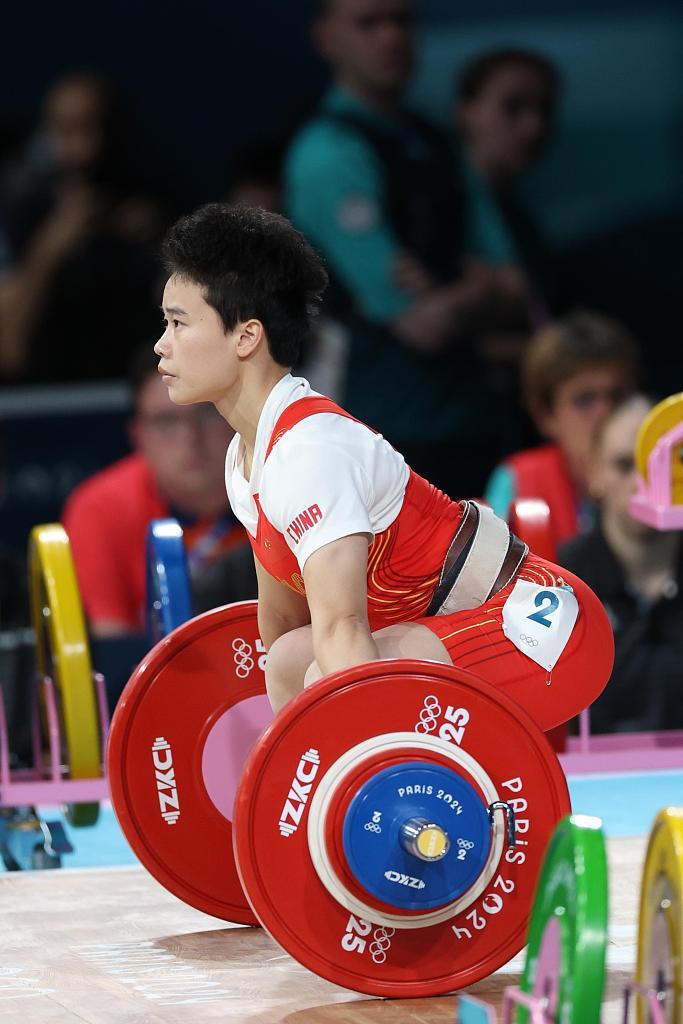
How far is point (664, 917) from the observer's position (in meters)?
2.48

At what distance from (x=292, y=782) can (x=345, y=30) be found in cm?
532

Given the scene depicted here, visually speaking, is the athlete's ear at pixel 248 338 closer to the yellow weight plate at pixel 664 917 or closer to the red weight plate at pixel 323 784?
the red weight plate at pixel 323 784

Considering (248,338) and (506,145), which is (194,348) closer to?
(248,338)

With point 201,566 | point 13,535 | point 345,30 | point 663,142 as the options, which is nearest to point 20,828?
point 201,566

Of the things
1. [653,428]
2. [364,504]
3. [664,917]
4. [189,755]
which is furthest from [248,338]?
[653,428]

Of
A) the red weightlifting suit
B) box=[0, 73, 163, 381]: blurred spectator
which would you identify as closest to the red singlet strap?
the red weightlifting suit

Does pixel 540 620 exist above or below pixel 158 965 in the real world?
above

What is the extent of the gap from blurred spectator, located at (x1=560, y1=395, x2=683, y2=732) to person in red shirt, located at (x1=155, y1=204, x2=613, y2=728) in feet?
6.28

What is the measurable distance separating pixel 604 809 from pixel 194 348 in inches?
87.7

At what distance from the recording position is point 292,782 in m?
2.87

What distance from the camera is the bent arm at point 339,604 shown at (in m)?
2.88

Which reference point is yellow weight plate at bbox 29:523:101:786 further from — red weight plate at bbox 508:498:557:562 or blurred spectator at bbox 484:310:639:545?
blurred spectator at bbox 484:310:639:545

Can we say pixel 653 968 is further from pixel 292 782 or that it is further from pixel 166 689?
pixel 166 689

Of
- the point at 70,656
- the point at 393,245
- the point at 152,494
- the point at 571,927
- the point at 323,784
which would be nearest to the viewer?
the point at 571,927
